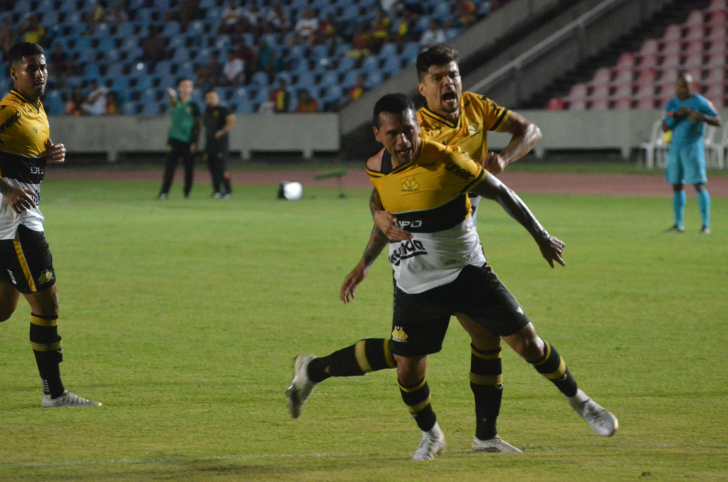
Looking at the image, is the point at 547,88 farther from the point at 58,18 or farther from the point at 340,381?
the point at 340,381

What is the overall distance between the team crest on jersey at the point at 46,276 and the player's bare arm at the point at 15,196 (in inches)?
16.6

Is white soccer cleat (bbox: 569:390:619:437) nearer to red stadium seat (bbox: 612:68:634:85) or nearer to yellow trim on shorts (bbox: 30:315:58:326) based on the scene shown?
yellow trim on shorts (bbox: 30:315:58:326)

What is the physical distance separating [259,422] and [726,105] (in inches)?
1007

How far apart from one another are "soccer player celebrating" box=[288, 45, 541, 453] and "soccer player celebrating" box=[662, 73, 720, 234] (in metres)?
9.08

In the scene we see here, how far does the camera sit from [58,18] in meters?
37.8

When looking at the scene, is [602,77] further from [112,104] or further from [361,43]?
[112,104]

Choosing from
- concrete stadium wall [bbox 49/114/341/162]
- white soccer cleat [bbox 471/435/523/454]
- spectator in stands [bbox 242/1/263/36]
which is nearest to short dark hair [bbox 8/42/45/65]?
white soccer cleat [bbox 471/435/523/454]

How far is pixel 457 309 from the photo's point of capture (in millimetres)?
4621

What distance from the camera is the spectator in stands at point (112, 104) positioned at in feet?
108

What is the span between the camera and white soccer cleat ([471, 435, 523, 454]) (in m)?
4.74

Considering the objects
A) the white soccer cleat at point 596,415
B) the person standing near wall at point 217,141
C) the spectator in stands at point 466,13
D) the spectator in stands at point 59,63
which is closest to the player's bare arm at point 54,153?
the white soccer cleat at point 596,415

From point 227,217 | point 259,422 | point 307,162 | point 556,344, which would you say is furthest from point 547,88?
point 259,422

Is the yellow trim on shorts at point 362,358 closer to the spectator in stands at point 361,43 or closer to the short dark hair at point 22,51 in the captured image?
the short dark hair at point 22,51

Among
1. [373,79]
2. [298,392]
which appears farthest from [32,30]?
[298,392]
